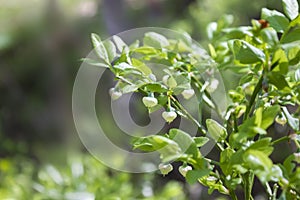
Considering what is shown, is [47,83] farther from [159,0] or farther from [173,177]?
[173,177]

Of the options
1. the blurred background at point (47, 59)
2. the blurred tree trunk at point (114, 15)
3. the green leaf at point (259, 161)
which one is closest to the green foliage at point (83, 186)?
the green leaf at point (259, 161)

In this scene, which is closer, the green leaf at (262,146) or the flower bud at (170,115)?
the green leaf at (262,146)

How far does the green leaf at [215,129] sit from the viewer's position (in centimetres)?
46

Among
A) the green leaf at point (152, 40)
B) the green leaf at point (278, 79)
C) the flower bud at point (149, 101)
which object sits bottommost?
the green leaf at point (278, 79)

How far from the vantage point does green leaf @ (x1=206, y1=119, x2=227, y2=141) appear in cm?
46

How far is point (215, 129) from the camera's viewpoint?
46 centimetres

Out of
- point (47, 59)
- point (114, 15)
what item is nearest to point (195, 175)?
point (114, 15)

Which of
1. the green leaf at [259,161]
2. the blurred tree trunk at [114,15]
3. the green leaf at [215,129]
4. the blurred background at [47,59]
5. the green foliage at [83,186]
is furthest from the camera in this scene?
the blurred background at [47,59]

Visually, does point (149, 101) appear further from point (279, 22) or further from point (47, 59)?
point (47, 59)

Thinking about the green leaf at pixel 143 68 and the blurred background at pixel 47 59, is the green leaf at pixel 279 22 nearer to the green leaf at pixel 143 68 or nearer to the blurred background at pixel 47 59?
the green leaf at pixel 143 68

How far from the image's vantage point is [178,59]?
625 mm

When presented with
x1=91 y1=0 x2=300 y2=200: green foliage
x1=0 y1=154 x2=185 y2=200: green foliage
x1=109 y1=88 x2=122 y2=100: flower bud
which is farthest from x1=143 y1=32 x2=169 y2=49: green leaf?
x1=0 y1=154 x2=185 y2=200: green foliage

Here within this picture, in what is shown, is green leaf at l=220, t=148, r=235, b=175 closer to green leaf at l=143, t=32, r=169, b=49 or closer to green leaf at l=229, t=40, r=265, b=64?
green leaf at l=229, t=40, r=265, b=64

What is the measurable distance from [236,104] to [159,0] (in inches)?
106
